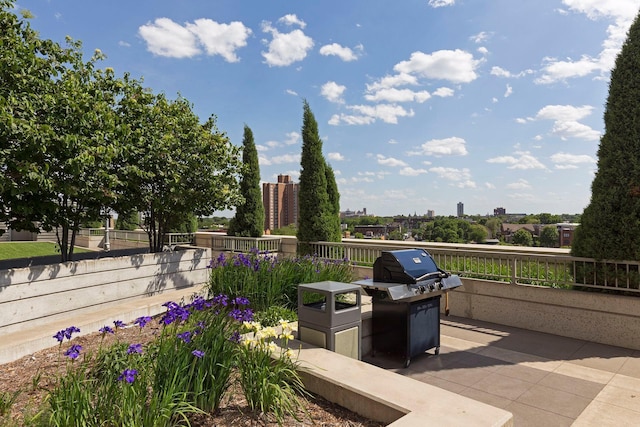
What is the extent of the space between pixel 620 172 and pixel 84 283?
8725 millimetres

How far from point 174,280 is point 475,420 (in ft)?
23.8

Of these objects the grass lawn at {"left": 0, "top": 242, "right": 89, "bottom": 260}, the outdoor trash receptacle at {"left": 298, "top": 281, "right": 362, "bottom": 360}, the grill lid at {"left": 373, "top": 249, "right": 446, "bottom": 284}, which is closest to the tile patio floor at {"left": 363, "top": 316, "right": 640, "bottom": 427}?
the outdoor trash receptacle at {"left": 298, "top": 281, "right": 362, "bottom": 360}

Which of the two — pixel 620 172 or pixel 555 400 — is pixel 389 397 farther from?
pixel 620 172

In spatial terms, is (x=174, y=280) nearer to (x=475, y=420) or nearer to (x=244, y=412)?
(x=244, y=412)

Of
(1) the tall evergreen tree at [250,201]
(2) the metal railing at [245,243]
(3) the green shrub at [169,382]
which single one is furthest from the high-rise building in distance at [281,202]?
(3) the green shrub at [169,382]

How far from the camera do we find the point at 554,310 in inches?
247

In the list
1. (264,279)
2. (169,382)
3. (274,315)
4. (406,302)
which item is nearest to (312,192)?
(264,279)

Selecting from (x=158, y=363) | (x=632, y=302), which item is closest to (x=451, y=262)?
(x=632, y=302)

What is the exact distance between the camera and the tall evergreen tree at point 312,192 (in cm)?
1102

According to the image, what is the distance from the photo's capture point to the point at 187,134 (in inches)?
353

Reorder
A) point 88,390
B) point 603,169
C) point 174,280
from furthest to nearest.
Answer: point 174,280 → point 603,169 → point 88,390

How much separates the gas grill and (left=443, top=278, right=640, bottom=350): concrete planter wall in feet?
7.14

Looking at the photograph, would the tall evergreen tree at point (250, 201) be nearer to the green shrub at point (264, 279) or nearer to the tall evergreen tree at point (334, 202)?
the tall evergreen tree at point (334, 202)

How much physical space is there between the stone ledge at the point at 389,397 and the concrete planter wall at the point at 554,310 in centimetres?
434
